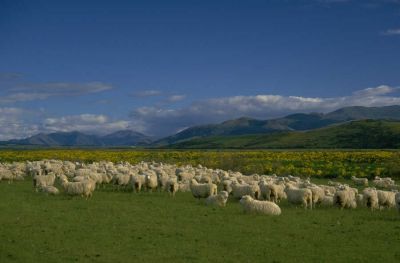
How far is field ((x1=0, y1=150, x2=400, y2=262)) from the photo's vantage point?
1465cm

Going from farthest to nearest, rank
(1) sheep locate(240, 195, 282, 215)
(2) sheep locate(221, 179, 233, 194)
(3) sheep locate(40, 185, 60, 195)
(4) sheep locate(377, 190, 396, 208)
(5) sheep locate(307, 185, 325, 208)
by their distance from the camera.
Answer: (2) sheep locate(221, 179, 233, 194) → (3) sheep locate(40, 185, 60, 195) → (5) sheep locate(307, 185, 325, 208) → (4) sheep locate(377, 190, 396, 208) → (1) sheep locate(240, 195, 282, 215)

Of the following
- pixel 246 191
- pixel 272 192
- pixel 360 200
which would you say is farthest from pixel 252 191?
pixel 360 200

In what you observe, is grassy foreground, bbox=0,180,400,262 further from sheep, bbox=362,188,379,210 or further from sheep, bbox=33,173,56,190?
sheep, bbox=33,173,56,190

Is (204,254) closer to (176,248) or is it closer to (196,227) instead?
(176,248)

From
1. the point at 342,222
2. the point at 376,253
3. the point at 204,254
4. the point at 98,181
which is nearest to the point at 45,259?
the point at 204,254

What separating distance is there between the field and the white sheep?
0.53 m

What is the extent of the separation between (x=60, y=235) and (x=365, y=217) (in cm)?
1317

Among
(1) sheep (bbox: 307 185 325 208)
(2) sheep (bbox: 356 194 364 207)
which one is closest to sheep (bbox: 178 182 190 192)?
(1) sheep (bbox: 307 185 325 208)

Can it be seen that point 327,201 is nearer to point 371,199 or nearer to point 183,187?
point 371,199

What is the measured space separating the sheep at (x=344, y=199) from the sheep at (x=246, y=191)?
410 centimetres

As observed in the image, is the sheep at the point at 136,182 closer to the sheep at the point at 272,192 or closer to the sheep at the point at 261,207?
the sheep at the point at 272,192

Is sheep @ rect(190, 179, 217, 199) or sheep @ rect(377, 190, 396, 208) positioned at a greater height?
sheep @ rect(190, 179, 217, 199)

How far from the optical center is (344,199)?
80.5ft

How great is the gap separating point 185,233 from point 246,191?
9.79m
